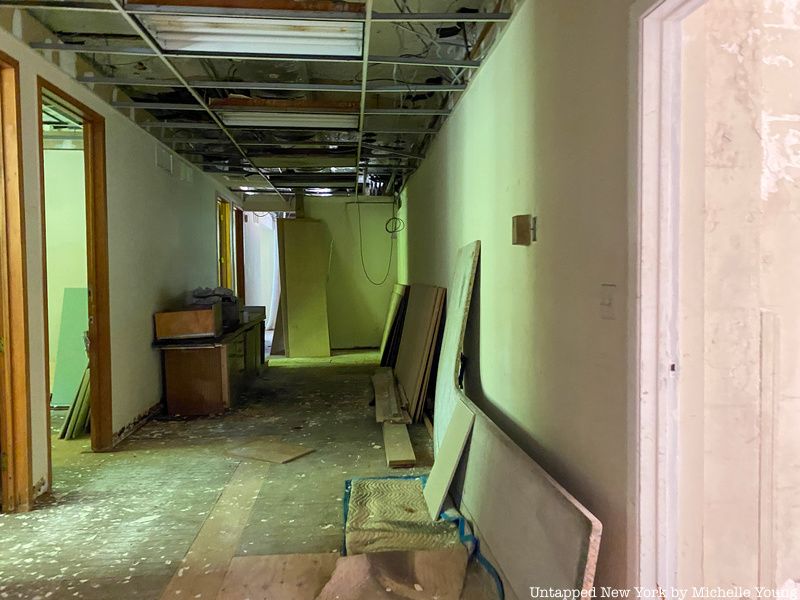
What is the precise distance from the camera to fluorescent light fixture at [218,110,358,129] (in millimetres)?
3848

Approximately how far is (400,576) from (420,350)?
243cm

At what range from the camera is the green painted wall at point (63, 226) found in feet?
16.0

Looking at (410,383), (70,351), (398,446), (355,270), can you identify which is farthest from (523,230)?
(355,270)

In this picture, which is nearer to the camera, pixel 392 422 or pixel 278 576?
pixel 278 576

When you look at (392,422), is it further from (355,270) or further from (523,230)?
(355,270)

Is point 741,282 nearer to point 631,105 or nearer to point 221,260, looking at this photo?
point 631,105

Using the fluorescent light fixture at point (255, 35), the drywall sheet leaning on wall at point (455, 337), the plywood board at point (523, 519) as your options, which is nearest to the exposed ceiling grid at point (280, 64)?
the fluorescent light fixture at point (255, 35)

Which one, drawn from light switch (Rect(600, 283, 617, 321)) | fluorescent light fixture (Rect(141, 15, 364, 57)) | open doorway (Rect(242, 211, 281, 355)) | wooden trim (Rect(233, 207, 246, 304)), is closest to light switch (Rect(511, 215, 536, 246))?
light switch (Rect(600, 283, 617, 321))

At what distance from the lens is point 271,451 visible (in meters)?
3.50

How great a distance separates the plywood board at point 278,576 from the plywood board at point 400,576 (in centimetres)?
10

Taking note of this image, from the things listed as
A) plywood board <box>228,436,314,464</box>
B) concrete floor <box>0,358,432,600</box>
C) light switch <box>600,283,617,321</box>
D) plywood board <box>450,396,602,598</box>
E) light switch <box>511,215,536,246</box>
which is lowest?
concrete floor <box>0,358,432,600</box>

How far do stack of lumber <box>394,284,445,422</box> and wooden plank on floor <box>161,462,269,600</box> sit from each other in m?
1.39

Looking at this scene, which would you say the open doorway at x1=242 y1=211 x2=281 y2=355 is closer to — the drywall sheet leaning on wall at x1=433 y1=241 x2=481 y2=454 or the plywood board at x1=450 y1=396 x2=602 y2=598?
the drywall sheet leaning on wall at x1=433 y1=241 x2=481 y2=454

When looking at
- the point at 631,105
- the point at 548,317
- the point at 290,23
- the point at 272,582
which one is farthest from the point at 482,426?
the point at 290,23
